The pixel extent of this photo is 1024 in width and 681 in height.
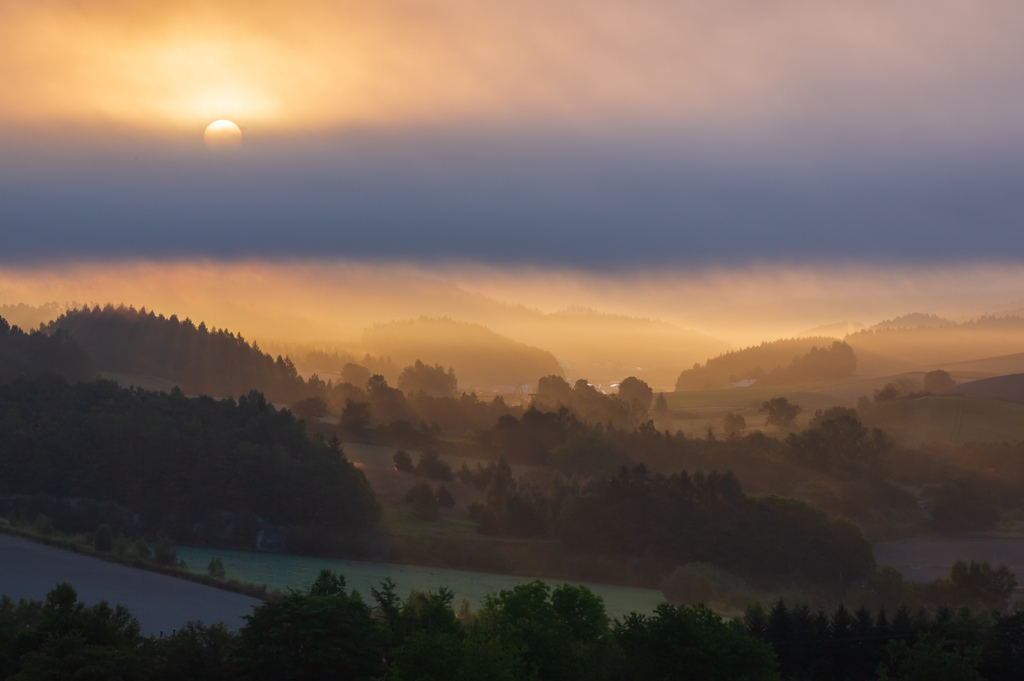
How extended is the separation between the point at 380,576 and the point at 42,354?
9453cm

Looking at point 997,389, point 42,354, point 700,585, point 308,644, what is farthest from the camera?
point 997,389

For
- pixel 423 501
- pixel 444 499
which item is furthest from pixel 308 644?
pixel 444 499

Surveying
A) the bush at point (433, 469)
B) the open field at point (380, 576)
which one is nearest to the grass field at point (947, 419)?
the bush at point (433, 469)

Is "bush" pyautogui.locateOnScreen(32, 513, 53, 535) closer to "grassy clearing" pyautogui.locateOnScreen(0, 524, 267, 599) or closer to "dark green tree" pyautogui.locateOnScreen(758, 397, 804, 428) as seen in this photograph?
"grassy clearing" pyautogui.locateOnScreen(0, 524, 267, 599)

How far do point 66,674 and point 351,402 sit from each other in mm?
100965

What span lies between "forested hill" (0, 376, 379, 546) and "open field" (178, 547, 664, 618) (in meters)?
6.17

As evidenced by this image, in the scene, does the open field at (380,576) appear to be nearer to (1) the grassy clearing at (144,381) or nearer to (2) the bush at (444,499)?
(2) the bush at (444,499)

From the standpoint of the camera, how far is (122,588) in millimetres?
59125

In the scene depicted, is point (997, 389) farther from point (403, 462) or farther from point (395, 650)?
point (395, 650)

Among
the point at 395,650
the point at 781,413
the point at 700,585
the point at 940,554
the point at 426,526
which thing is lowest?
the point at 700,585

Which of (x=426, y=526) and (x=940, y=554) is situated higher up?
(x=426, y=526)

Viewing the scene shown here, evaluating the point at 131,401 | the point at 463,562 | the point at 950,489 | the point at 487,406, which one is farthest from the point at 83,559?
the point at 487,406

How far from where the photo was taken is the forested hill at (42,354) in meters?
147

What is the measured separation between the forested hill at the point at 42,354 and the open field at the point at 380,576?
73570 millimetres
